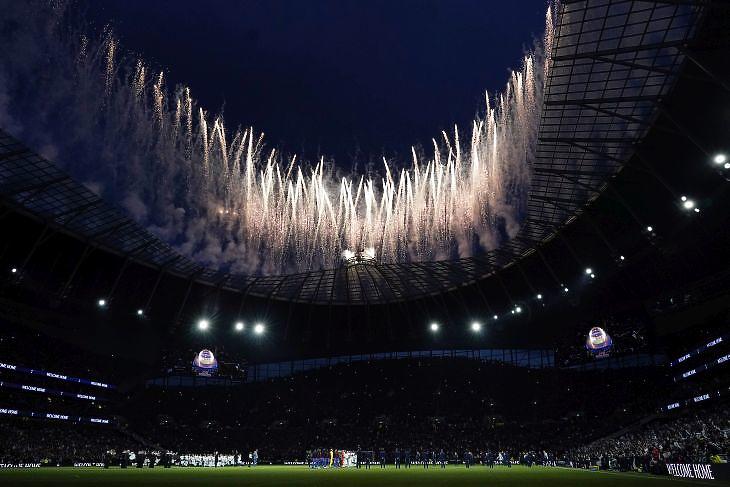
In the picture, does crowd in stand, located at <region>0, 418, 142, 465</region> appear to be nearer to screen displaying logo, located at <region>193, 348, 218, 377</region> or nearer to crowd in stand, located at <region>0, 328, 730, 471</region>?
crowd in stand, located at <region>0, 328, 730, 471</region>

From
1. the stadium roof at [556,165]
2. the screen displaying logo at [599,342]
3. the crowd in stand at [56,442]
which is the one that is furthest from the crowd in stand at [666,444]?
the crowd in stand at [56,442]

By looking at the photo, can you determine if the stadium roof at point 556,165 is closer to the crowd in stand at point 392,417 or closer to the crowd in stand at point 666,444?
the crowd in stand at point 392,417

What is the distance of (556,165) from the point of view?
3888 centimetres

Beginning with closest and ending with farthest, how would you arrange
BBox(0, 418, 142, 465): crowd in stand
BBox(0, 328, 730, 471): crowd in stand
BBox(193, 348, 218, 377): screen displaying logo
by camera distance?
BBox(0, 418, 142, 465): crowd in stand < BBox(0, 328, 730, 471): crowd in stand < BBox(193, 348, 218, 377): screen displaying logo

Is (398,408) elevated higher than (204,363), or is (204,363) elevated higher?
(204,363)

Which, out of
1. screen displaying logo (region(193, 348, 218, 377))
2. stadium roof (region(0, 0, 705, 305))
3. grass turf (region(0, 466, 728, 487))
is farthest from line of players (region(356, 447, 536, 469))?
grass turf (region(0, 466, 728, 487))

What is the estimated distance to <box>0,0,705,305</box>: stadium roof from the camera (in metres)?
26.1

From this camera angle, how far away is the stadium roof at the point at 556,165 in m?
26.1

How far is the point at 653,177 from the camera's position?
39.2 m

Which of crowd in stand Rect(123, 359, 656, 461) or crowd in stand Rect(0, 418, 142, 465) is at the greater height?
crowd in stand Rect(123, 359, 656, 461)

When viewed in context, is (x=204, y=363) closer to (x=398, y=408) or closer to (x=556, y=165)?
(x=398, y=408)

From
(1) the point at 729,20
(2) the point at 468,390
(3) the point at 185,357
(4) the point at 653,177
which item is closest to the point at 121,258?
(3) the point at 185,357

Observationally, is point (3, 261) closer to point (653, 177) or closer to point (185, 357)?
point (185, 357)

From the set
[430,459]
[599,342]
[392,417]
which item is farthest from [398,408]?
[599,342]
